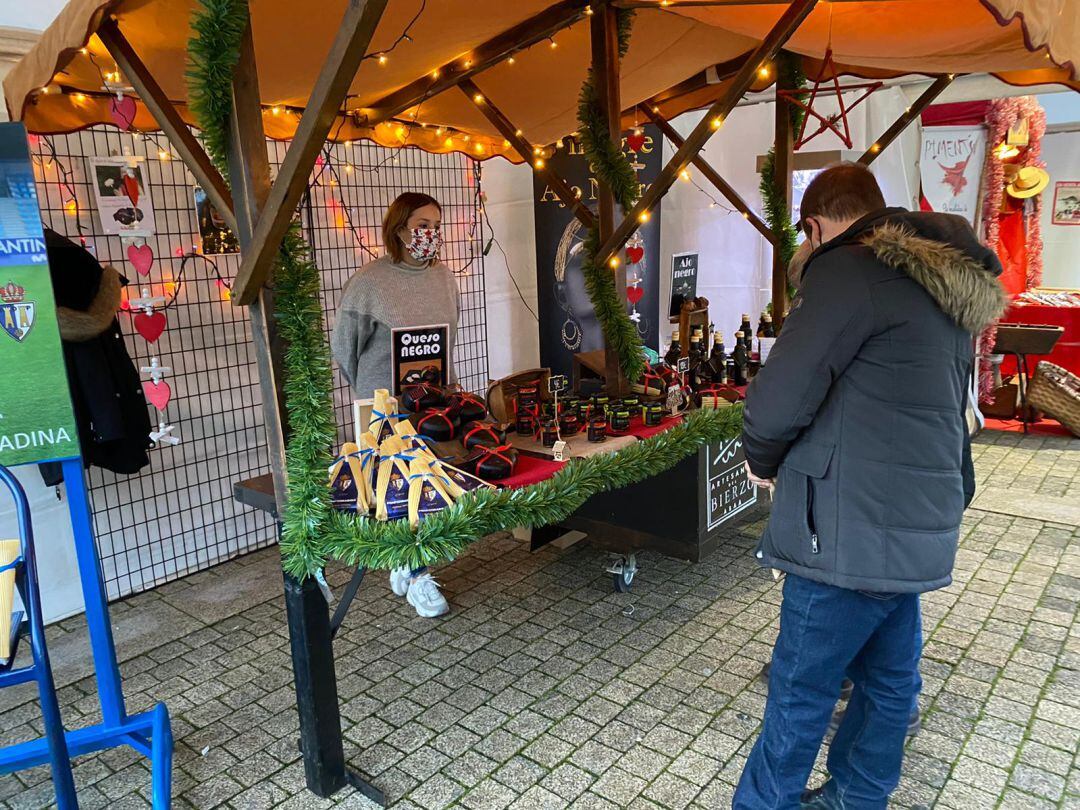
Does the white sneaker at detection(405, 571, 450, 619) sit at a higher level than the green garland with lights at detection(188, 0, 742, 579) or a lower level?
lower

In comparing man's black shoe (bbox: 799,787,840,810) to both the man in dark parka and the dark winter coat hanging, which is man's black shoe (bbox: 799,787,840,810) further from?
the dark winter coat hanging

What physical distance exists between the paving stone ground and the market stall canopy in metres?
2.20

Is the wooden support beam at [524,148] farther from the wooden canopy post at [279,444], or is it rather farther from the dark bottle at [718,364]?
the wooden canopy post at [279,444]

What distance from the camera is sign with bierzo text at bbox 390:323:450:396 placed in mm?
3266

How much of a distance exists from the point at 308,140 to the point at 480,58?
6.93ft

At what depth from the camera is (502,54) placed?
366 cm

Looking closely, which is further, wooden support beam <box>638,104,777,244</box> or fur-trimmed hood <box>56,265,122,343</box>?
wooden support beam <box>638,104,777,244</box>

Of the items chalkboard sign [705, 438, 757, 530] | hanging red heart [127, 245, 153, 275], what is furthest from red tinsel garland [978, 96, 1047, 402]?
hanging red heart [127, 245, 153, 275]

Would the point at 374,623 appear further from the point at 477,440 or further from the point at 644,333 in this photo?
the point at 644,333

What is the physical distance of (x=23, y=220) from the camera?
2154 millimetres

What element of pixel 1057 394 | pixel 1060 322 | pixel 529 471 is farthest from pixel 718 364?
pixel 1060 322

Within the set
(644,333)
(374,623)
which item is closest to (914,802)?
(374,623)

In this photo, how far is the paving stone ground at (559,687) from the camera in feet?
8.15

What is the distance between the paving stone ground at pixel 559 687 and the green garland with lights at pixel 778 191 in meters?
1.77
